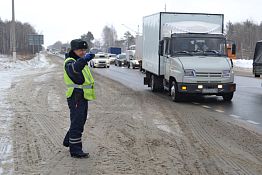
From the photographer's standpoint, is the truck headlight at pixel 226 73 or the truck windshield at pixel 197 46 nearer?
the truck headlight at pixel 226 73

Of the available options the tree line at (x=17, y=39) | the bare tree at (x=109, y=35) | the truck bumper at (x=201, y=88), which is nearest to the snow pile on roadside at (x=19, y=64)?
the truck bumper at (x=201, y=88)

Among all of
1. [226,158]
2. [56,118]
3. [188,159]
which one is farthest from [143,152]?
[56,118]

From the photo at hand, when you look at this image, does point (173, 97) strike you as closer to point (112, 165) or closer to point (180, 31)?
point (180, 31)

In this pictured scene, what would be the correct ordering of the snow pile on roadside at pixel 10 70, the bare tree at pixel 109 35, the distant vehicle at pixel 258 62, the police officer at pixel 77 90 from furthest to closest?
the bare tree at pixel 109 35
the snow pile on roadside at pixel 10 70
the distant vehicle at pixel 258 62
the police officer at pixel 77 90

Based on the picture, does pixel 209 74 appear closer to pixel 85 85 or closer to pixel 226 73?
pixel 226 73

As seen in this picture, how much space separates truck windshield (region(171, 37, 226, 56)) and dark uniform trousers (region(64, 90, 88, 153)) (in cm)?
835

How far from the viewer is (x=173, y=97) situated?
14.3m

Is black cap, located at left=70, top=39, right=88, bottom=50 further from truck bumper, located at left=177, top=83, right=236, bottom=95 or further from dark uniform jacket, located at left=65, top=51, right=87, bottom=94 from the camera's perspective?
truck bumper, located at left=177, top=83, right=236, bottom=95

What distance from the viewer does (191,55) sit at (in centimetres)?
1418

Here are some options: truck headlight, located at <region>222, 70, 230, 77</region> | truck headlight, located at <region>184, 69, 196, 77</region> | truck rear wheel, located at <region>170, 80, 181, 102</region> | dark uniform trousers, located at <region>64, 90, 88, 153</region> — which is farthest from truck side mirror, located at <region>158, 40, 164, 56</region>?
dark uniform trousers, located at <region>64, 90, 88, 153</region>

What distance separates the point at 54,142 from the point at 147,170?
240 cm

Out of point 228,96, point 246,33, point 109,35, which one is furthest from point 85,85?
point 109,35

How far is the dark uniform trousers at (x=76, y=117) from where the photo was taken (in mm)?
6430

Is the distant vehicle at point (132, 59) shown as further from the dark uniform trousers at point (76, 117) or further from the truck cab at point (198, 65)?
the dark uniform trousers at point (76, 117)
